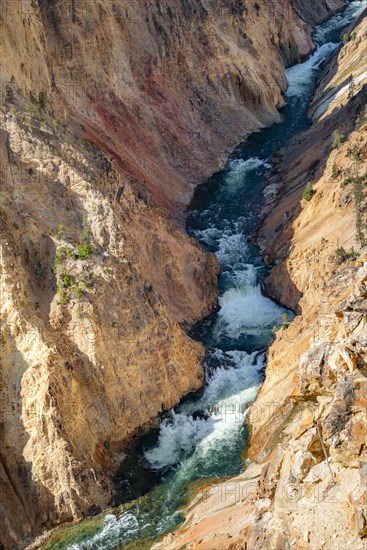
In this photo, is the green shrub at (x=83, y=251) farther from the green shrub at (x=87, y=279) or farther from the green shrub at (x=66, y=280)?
the green shrub at (x=66, y=280)

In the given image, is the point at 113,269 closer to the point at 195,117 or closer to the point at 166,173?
the point at 166,173

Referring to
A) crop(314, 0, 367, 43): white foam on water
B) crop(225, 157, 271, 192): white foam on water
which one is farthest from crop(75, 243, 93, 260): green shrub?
crop(314, 0, 367, 43): white foam on water

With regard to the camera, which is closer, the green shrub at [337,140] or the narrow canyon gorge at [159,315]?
the narrow canyon gorge at [159,315]

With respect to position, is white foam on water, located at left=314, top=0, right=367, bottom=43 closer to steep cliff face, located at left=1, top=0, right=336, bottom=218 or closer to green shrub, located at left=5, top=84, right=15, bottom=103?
steep cliff face, located at left=1, top=0, right=336, bottom=218

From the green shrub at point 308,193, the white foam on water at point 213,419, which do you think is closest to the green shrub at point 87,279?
the white foam on water at point 213,419

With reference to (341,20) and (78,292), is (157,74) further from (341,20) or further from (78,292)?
(341,20)

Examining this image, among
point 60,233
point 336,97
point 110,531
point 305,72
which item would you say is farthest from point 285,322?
point 305,72
